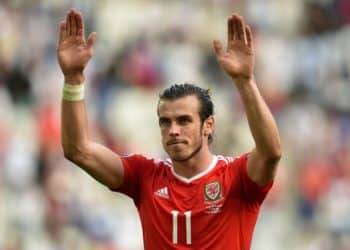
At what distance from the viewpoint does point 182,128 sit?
7.25m

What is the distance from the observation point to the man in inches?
277

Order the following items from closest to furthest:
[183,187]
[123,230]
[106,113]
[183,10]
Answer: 1. [183,187]
2. [123,230]
3. [106,113]
4. [183,10]

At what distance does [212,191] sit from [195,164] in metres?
0.22

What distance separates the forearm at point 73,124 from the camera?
7.27m

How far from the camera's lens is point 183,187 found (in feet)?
24.2

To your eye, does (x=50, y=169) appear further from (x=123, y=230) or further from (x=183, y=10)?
(x=183, y=10)

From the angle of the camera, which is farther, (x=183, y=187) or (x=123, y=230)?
(x=123, y=230)

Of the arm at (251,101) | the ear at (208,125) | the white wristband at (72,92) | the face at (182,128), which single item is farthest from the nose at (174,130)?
the white wristband at (72,92)

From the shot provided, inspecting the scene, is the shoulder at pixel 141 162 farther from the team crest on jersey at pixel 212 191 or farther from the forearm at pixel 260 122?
the forearm at pixel 260 122

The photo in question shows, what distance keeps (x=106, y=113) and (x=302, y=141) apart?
8.62 feet

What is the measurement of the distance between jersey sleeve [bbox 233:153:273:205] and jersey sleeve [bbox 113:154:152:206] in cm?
64

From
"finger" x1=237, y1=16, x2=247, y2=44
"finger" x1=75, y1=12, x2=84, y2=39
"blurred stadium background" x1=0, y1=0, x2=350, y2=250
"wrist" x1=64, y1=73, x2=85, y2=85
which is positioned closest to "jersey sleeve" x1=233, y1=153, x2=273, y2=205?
"finger" x1=237, y1=16, x2=247, y2=44

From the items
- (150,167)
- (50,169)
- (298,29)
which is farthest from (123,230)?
(150,167)

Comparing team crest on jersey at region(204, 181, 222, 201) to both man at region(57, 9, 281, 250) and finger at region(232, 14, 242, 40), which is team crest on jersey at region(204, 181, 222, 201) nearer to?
man at region(57, 9, 281, 250)
